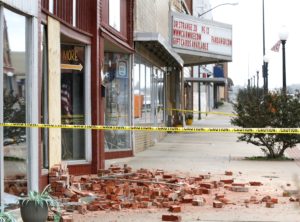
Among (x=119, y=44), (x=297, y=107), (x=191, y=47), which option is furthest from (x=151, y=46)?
(x=191, y=47)

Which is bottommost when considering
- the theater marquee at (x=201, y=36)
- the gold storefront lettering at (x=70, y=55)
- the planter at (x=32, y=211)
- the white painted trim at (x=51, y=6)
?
the planter at (x=32, y=211)

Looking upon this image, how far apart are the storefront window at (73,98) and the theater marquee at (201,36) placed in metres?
13.1

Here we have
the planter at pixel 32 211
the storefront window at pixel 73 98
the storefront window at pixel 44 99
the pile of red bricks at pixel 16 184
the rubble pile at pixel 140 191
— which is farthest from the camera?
the storefront window at pixel 73 98

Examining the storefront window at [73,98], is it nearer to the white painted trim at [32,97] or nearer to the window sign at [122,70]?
the white painted trim at [32,97]

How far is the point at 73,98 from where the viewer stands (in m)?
12.3

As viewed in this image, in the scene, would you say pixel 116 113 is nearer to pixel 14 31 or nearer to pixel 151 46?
pixel 151 46

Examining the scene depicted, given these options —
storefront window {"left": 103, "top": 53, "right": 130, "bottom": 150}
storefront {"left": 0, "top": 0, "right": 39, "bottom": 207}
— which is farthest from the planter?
storefront window {"left": 103, "top": 53, "right": 130, "bottom": 150}

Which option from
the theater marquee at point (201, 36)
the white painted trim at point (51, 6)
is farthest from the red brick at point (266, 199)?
the theater marquee at point (201, 36)

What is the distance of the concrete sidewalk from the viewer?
8023 millimetres

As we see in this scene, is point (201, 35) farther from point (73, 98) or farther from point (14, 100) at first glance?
point (14, 100)

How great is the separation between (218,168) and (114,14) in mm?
4589

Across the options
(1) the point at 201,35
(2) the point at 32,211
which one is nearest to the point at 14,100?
(2) the point at 32,211

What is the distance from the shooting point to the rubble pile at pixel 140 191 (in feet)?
28.4

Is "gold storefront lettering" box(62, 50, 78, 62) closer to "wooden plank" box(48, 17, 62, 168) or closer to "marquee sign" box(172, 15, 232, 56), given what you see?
"wooden plank" box(48, 17, 62, 168)
